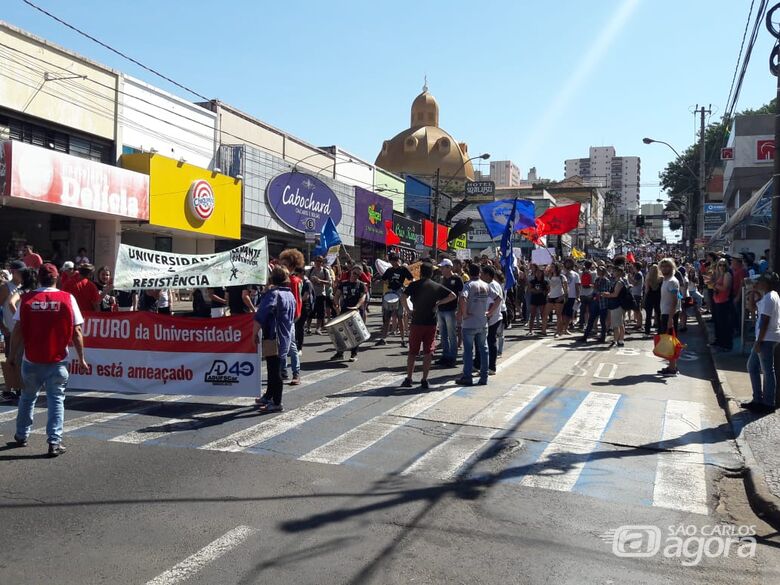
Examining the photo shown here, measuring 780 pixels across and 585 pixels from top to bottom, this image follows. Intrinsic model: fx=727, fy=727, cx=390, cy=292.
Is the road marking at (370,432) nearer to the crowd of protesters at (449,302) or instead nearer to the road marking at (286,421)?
the road marking at (286,421)

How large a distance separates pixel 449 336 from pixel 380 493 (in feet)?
23.3

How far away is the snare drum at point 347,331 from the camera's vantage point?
40.8 ft

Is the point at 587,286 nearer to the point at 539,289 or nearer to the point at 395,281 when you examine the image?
the point at 539,289

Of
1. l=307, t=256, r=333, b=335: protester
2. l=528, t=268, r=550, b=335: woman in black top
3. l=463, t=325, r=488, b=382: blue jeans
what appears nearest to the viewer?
l=463, t=325, r=488, b=382: blue jeans

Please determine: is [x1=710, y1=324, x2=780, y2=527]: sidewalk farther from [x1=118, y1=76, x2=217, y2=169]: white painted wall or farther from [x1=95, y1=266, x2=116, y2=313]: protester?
[x1=118, y1=76, x2=217, y2=169]: white painted wall

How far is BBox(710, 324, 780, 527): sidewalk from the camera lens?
19.0 ft

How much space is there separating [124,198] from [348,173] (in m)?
20.9

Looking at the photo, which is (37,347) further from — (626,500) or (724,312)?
(724,312)

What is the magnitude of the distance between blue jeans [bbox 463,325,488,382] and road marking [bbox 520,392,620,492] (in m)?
1.54

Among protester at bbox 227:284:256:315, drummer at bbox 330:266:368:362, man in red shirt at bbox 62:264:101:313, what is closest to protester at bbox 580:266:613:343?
drummer at bbox 330:266:368:362

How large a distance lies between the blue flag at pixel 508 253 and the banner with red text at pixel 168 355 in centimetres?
929

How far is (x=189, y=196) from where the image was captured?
24750 millimetres

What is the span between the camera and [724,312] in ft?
49.6

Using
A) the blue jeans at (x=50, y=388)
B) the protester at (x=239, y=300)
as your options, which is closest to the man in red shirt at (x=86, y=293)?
the protester at (x=239, y=300)
